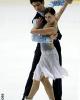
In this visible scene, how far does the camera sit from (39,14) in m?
1.35

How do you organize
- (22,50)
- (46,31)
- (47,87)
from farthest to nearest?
(22,50)
(47,87)
(46,31)

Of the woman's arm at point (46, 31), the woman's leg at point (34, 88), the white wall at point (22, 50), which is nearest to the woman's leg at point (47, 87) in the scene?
the woman's leg at point (34, 88)

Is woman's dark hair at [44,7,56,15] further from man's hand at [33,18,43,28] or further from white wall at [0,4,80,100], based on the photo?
white wall at [0,4,80,100]

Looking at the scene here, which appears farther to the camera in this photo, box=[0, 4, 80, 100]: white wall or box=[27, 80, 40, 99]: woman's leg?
box=[0, 4, 80, 100]: white wall

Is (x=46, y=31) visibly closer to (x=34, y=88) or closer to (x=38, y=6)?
(x=38, y=6)

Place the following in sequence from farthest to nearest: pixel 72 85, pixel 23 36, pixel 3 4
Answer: pixel 3 4 < pixel 23 36 < pixel 72 85

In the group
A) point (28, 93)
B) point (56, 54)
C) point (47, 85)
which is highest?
point (56, 54)

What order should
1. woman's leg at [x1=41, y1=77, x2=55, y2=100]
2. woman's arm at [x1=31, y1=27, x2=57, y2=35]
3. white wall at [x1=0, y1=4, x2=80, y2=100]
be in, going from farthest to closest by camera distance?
white wall at [x1=0, y1=4, x2=80, y2=100] → woman's leg at [x1=41, y1=77, x2=55, y2=100] → woman's arm at [x1=31, y1=27, x2=57, y2=35]

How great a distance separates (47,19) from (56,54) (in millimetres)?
155

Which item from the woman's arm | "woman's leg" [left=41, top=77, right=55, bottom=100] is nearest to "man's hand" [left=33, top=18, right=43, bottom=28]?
the woman's arm

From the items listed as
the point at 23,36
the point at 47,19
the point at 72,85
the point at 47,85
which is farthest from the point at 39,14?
the point at 23,36

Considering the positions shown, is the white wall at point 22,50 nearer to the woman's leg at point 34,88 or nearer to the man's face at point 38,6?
the woman's leg at point 34,88

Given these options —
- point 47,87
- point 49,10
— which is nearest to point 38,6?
point 49,10

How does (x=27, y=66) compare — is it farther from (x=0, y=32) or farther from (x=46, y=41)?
(x=46, y=41)
